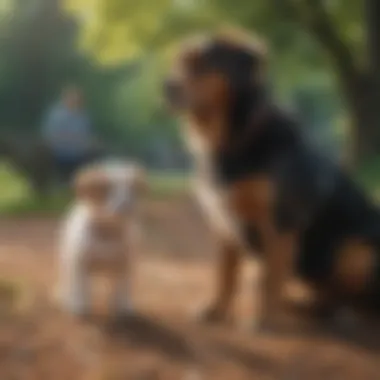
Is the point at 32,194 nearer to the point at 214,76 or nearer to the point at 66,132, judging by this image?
the point at 66,132

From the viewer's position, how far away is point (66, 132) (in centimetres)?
90

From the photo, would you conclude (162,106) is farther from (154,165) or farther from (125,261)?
(125,261)

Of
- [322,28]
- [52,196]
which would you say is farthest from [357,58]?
[52,196]

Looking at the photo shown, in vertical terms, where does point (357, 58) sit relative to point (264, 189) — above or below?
above

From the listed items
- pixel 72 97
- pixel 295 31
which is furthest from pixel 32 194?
pixel 295 31

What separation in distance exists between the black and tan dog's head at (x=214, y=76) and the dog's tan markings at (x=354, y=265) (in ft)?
0.79

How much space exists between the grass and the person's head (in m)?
0.11

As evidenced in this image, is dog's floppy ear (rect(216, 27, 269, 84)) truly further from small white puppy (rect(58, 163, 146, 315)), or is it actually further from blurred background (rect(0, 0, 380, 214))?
small white puppy (rect(58, 163, 146, 315))

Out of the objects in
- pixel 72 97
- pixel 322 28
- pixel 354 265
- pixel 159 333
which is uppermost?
pixel 322 28

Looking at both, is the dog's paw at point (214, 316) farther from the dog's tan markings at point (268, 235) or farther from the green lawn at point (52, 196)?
the green lawn at point (52, 196)

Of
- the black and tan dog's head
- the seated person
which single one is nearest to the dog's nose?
the black and tan dog's head

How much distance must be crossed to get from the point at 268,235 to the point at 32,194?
30 centimetres

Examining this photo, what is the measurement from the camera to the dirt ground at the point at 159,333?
34.7 inches

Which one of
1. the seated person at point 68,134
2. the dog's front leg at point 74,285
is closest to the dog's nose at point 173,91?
the seated person at point 68,134
